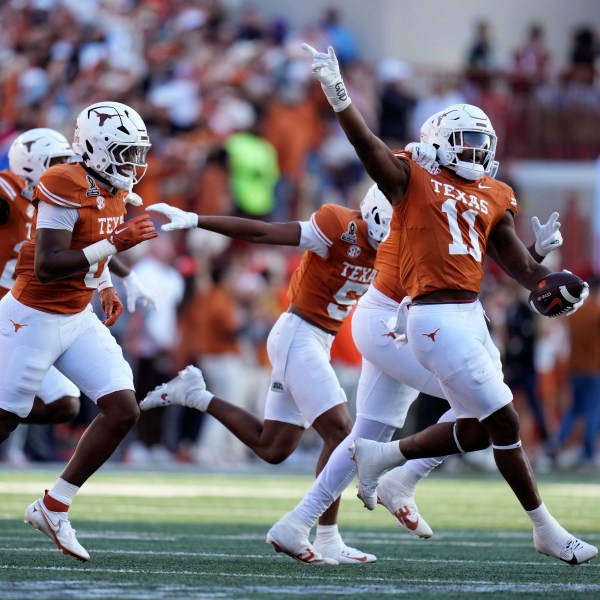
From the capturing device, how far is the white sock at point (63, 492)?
6.58 meters

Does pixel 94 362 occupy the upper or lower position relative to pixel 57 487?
upper

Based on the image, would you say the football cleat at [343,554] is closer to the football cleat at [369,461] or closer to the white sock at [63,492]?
the football cleat at [369,461]

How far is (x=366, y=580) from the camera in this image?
5.95m

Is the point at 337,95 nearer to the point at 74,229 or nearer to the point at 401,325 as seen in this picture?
the point at 401,325

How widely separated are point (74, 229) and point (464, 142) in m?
1.72

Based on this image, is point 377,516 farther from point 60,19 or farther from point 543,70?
point 543,70

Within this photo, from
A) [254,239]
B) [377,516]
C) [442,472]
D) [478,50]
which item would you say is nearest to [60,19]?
[478,50]

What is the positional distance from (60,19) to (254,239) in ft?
36.6

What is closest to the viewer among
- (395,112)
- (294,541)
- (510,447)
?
(510,447)

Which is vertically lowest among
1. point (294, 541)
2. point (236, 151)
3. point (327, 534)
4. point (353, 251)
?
point (236, 151)

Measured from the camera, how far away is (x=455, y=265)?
21.2 feet

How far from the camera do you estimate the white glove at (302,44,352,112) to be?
20.1 ft

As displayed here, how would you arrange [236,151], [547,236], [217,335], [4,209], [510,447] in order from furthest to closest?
1. [236,151]
2. [217,335]
3. [4,209]
4. [547,236]
5. [510,447]

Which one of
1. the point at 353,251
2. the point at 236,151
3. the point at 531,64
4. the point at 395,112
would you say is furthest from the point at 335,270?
the point at 531,64
